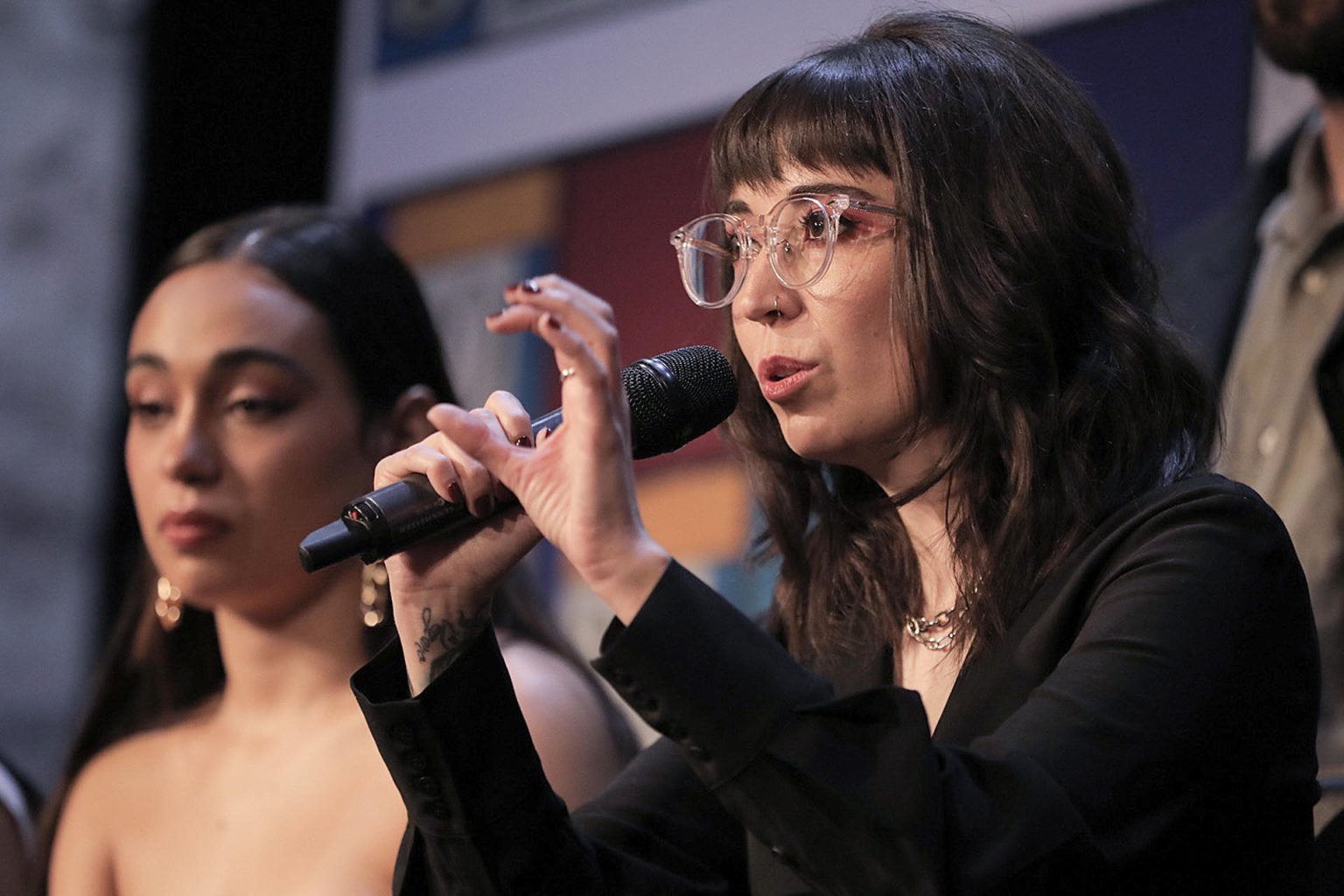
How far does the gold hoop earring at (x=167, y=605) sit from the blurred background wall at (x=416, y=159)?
2.32 ft

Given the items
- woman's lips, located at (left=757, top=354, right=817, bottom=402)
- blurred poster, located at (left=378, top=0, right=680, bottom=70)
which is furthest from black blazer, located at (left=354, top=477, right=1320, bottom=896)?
blurred poster, located at (left=378, top=0, right=680, bottom=70)

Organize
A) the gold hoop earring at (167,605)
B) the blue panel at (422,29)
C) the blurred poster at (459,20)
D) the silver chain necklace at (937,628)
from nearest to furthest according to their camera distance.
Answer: the silver chain necklace at (937,628)
the gold hoop earring at (167,605)
the blurred poster at (459,20)
the blue panel at (422,29)

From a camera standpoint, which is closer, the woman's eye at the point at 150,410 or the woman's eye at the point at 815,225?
the woman's eye at the point at 815,225

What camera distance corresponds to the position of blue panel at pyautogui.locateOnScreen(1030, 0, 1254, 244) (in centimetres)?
233

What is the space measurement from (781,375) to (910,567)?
0.86 ft

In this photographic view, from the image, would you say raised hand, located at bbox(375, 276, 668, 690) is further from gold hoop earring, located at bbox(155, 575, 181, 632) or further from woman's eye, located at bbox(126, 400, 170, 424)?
gold hoop earring, located at bbox(155, 575, 181, 632)

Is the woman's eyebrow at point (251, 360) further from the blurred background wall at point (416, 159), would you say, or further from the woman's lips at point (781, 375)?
the woman's lips at point (781, 375)

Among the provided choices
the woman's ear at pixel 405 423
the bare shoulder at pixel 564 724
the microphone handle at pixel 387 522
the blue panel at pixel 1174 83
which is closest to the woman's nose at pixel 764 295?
the microphone handle at pixel 387 522

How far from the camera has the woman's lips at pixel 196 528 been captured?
2031 mm

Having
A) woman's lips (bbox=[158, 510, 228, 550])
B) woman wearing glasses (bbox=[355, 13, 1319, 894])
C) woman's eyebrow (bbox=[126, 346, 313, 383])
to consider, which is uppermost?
woman wearing glasses (bbox=[355, 13, 1319, 894])

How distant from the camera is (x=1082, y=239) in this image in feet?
4.85

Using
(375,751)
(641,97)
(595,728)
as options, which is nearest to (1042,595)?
(595,728)

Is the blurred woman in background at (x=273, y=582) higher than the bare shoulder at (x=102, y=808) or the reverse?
higher

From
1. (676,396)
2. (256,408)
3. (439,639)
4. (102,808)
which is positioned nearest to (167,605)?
(102,808)
